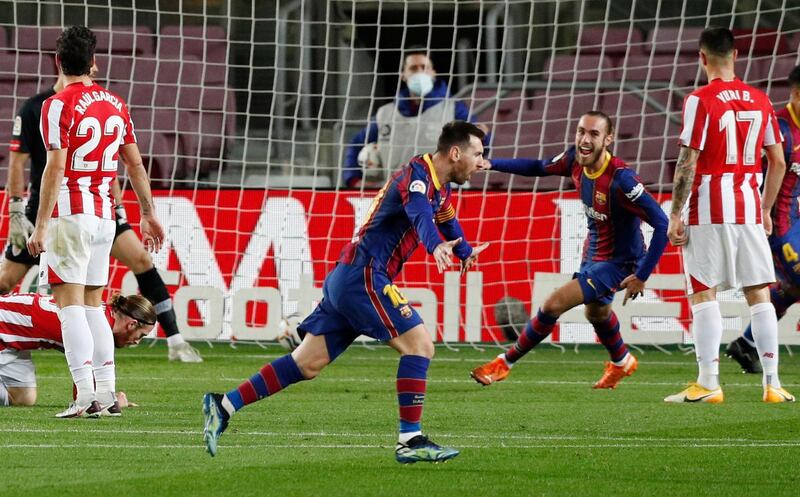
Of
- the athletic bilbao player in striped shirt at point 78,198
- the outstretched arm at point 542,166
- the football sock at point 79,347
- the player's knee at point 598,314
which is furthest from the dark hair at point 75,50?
the player's knee at point 598,314

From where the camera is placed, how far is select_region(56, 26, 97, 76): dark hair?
22.5 feet

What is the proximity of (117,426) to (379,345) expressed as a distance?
5.69m

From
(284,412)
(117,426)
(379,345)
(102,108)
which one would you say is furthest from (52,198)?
(379,345)

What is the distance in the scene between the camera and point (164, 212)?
1225cm

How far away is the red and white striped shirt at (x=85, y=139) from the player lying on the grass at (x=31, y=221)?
23.7 inches

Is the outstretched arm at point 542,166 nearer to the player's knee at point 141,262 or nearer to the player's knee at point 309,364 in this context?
the player's knee at point 141,262

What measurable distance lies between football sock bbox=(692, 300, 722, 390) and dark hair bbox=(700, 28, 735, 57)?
1.35m

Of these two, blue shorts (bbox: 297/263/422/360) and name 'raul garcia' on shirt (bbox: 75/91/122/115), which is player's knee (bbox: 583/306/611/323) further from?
name 'raul garcia' on shirt (bbox: 75/91/122/115)

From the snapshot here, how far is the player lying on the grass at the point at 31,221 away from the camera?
8695mm

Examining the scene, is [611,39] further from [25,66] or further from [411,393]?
[411,393]

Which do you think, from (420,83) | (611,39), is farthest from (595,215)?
(611,39)

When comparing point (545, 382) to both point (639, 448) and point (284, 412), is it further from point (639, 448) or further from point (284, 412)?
point (639, 448)

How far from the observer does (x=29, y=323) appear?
7.53 m

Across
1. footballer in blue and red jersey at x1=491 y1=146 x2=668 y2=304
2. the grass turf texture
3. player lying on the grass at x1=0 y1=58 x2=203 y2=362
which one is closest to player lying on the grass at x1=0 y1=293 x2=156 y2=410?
the grass turf texture
